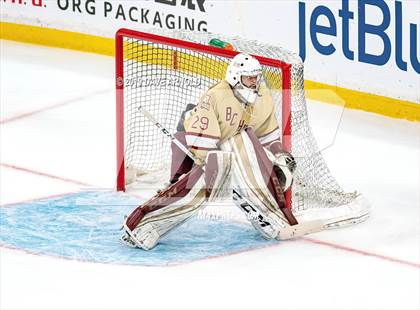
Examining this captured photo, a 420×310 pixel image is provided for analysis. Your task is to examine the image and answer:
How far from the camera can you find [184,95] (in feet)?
25.8

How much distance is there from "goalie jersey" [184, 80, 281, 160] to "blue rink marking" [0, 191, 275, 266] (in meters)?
0.41

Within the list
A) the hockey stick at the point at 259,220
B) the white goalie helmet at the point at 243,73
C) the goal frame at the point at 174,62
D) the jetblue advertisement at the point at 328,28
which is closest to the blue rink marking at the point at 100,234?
the hockey stick at the point at 259,220

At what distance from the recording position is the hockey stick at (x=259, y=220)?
22.6 feet

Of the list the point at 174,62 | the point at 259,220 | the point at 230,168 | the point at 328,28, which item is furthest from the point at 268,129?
→ the point at 328,28

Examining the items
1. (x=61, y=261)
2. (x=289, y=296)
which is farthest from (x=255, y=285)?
(x=61, y=261)

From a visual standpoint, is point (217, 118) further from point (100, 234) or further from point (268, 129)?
point (100, 234)

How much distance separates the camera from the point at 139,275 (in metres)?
6.57

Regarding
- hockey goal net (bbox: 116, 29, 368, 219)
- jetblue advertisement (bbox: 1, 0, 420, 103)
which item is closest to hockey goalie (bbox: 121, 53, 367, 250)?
hockey goal net (bbox: 116, 29, 368, 219)

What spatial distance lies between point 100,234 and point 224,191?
0.60 metres

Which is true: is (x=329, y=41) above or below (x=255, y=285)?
above

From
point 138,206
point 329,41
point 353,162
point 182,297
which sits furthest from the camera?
point 329,41

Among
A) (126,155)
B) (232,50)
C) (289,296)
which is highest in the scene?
(232,50)

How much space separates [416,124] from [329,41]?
67 centimetres

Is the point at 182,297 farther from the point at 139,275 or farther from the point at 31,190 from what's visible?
the point at 31,190
